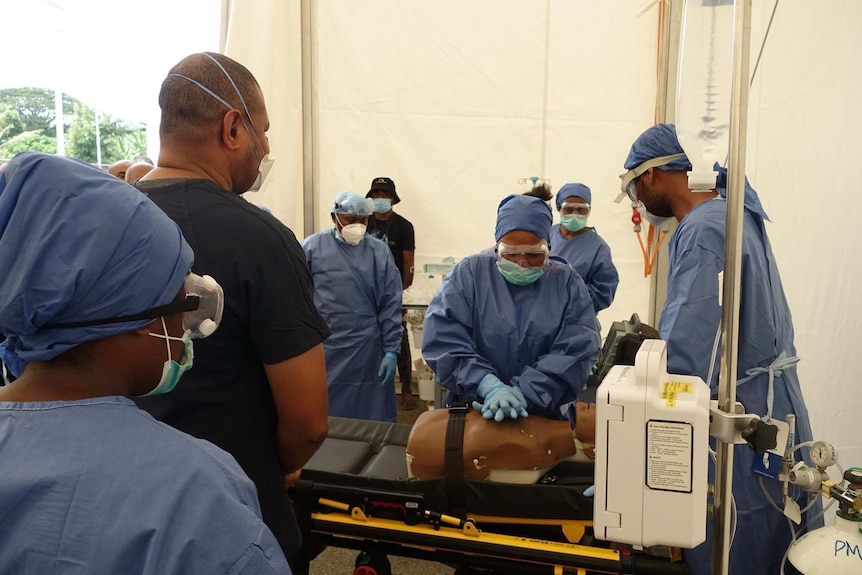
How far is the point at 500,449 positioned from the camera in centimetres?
171

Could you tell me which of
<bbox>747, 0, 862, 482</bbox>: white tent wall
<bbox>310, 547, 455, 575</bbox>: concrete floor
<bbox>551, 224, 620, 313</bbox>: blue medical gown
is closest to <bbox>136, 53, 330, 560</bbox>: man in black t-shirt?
<bbox>310, 547, 455, 575</bbox>: concrete floor

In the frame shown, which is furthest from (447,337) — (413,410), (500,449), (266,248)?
(413,410)

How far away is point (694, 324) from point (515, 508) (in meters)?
0.65

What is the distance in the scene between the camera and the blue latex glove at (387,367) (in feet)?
10.2

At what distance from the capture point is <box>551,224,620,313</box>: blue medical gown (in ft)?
11.6

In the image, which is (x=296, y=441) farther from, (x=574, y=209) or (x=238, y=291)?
(x=574, y=209)

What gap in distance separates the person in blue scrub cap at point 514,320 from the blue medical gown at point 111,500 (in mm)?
1298

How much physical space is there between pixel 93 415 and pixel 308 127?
11.8 feet

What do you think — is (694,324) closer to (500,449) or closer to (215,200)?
(500,449)

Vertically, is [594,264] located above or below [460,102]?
below

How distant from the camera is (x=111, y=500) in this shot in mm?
592

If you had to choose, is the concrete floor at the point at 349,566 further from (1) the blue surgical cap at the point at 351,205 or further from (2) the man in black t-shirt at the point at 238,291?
(1) the blue surgical cap at the point at 351,205

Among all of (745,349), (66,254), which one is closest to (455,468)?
(745,349)

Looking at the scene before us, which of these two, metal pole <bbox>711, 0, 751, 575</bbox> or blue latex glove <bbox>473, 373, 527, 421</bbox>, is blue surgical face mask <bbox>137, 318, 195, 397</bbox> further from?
blue latex glove <bbox>473, 373, 527, 421</bbox>
